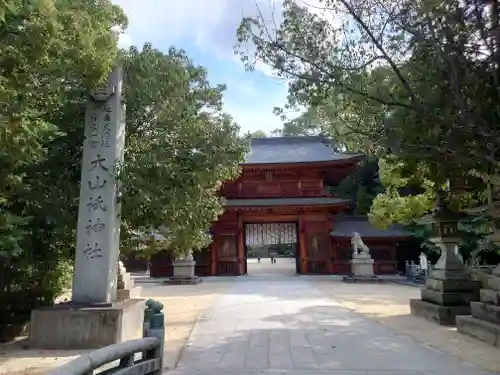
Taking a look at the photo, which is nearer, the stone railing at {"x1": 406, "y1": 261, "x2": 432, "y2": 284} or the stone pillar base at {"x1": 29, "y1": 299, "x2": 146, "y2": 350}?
the stone pillar base at {"x1": 29, "y1": 299, "x2": 146, "y2": 350}

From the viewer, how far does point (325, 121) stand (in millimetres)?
9695

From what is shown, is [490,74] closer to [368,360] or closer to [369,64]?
[369,64]

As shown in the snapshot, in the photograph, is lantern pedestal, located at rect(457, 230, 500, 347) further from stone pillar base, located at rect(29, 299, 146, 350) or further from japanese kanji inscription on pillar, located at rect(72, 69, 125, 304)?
japanese kanji inscription on pillar, located at rect(72, 69, 125, 304)

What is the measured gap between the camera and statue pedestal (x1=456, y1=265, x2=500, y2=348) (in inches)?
277

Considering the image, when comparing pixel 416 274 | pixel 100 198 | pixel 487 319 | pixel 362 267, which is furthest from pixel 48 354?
pixel 416 274

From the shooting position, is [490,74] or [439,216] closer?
[490,74]

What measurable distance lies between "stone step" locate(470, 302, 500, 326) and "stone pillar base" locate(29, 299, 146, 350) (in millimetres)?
6118

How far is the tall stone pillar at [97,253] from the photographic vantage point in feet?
22.7

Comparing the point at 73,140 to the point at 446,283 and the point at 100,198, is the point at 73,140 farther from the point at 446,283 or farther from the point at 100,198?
the point at 446,283

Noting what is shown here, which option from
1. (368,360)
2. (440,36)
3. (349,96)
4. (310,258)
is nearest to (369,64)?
(349,96)

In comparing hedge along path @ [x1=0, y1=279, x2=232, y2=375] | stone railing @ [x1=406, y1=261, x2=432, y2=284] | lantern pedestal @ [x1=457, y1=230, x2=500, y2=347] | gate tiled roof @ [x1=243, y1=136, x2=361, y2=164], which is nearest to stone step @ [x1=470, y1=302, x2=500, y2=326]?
lantern pedestal @ [x1=457, y1=230, x2=500, y2=347]

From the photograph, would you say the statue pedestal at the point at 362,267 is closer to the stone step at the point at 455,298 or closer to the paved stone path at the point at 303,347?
the paved stone path at the point at 303,347

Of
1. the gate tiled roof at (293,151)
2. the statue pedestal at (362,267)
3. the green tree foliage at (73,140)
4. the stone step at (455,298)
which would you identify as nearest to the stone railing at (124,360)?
the green tree foliage at (73,140)

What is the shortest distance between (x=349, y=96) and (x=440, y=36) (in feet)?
6.09
